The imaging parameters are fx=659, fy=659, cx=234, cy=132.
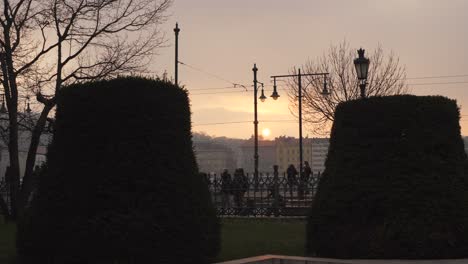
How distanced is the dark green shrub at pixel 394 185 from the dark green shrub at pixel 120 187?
1965 millimetres

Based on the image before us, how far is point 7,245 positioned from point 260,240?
4.47 meters

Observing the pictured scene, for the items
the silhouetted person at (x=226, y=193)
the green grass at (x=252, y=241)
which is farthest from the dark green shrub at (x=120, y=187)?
the silhouetted person at (x=226, y=193)

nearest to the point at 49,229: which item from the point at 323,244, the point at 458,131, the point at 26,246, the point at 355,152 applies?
the point at 26,246

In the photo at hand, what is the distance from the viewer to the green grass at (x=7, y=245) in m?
9.56

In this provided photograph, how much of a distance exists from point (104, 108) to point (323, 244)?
11.2 ft

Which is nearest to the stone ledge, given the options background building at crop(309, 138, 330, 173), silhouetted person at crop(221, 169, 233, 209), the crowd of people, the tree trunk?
the tree trunk

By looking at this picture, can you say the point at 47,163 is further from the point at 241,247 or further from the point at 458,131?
the point at 458,131

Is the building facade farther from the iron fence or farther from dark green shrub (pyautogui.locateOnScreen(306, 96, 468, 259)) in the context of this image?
dark green shrub (pyautogui.locateOnScreen(306, 96, 468, 259))

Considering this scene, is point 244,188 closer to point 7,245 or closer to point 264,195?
point 264,195

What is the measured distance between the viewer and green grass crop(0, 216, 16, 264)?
956cm

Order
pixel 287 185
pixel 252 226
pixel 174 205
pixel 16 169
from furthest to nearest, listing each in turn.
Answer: pixel 287 185
pixel 16 169
pixel 252 226
pixel 174 205

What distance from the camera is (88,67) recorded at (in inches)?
785

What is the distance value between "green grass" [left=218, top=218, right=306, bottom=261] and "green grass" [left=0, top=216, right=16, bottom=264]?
3096 millimetres

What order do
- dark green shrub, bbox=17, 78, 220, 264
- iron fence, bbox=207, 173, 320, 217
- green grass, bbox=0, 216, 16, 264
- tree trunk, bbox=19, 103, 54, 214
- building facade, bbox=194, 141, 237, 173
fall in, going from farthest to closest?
building facade, bbox=194, 141, 237, 173 → iron fence, bbox=207, 173, 320, 217 → tree trunk, bbox=19, 103, 54, 214 → green grass, bbox=0, 216, 16, 264 → dark green shrub, bbox=17, 78, 220, 264
